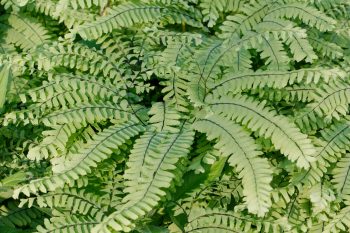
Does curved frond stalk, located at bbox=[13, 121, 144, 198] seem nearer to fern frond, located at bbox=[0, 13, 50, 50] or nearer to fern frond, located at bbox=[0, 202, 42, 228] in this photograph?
fern frond, located at bbox=[0, 202, 42, 228]

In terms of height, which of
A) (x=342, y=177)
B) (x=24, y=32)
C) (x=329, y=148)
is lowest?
(x=342, y=177)

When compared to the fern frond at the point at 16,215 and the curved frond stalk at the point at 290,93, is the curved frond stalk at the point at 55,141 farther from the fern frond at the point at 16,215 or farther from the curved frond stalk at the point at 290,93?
the curved frond stalk at the point at 290,93

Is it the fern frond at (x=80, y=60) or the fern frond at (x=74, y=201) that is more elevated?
the fern frond at (x=80, y=60)

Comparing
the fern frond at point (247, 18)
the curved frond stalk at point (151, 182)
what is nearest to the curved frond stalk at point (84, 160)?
the curved frond stalk at point (151, 182)

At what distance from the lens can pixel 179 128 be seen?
2949 mm

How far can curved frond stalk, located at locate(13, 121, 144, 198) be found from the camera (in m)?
2.58

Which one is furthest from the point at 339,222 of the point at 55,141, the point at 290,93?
the point at 55,141

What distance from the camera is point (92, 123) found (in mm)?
3045

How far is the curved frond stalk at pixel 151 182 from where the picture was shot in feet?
7.90

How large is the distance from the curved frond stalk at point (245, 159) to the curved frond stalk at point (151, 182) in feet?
0.41

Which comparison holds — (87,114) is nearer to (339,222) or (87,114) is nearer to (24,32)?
(24,32)

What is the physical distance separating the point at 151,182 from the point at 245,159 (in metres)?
0.47

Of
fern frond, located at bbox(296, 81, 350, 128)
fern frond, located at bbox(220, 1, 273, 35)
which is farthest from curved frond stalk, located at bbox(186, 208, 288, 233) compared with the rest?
fern frond, located at bbox(220, 1, 273, 35)

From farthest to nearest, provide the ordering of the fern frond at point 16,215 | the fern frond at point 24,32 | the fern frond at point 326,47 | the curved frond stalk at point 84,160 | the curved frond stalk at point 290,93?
the fern frond at point 24,32, the fern frond at point 326,47, the curved frond stalk at point 290,93, the fern frond at point 16,215, the curved frond stalk at point 84,160
